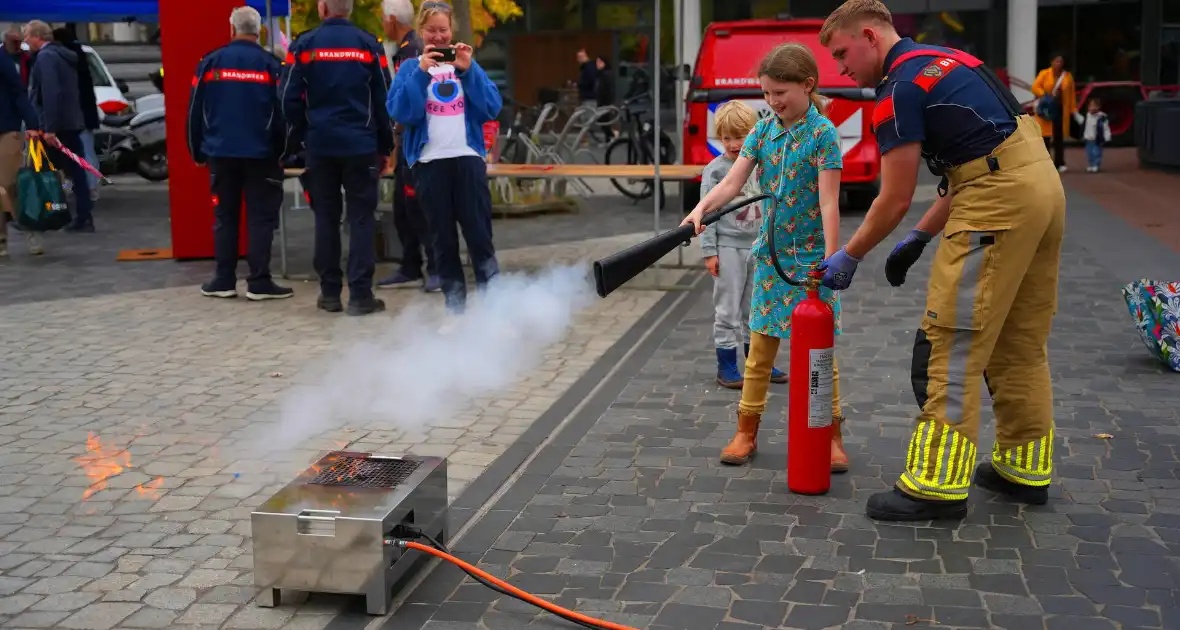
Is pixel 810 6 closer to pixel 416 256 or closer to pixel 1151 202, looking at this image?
pixel 1151 202

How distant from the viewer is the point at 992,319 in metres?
4.64

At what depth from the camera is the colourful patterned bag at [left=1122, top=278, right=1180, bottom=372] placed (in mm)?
6973

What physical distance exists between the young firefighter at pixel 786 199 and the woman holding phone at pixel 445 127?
2904mm

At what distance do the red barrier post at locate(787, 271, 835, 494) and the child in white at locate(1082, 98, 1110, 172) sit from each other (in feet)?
51.0

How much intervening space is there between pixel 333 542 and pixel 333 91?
16.7 ft

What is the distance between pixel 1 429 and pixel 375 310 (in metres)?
3.09

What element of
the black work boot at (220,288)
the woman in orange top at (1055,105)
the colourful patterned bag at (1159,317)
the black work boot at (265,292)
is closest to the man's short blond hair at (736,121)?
the colourful patterned bag at (1159,317)

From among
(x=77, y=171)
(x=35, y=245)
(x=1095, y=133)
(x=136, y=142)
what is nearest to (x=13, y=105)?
(x=35, y=245)

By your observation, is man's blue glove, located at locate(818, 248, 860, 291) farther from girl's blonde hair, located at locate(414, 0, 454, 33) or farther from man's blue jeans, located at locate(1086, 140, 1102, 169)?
man's blue jeans, located at locate(1086, 140, 1102, 169)

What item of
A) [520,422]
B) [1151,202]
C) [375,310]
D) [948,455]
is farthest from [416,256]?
[1151,202]

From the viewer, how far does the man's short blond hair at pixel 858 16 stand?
4.65 m

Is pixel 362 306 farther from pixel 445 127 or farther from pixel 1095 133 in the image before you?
pixel 1095 133

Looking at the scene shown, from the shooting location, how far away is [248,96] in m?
9.21

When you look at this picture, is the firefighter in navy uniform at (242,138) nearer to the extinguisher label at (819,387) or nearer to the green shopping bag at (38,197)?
the green shopping bag at (38,197)
